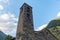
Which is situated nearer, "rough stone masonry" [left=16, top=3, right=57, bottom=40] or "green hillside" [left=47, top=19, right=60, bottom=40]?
"rough stone masonry" [left=16, top=3, right=57, bottom=40]

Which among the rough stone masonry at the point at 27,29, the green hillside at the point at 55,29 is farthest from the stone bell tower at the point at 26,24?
the green hillside at the point at 55,29

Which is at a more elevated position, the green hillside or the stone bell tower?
the green hillside

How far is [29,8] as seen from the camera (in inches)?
1164

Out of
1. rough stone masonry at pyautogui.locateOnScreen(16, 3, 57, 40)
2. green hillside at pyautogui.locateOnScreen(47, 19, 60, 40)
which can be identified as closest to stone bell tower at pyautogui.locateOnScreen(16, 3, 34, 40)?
rough stone masonry at pyautogui.locateOnScreen(16, 3, 57, 40)

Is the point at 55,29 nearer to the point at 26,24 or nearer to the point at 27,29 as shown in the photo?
the point at 26,24

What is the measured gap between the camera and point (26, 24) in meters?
27.1

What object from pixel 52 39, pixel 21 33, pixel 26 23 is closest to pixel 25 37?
pixel 21 33

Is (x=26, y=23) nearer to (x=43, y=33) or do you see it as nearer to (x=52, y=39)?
(x=43, y=33)

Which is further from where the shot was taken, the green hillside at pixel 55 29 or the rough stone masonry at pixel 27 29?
the green hillside at pixel 55 29

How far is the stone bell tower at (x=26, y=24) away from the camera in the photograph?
2644 centimetres

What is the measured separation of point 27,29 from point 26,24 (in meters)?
1.04

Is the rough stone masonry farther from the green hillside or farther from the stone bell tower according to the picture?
the green hillside

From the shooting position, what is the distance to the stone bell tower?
2644 cm

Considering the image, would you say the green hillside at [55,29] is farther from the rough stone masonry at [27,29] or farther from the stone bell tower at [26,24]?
the stone bell tower at [26,24]
